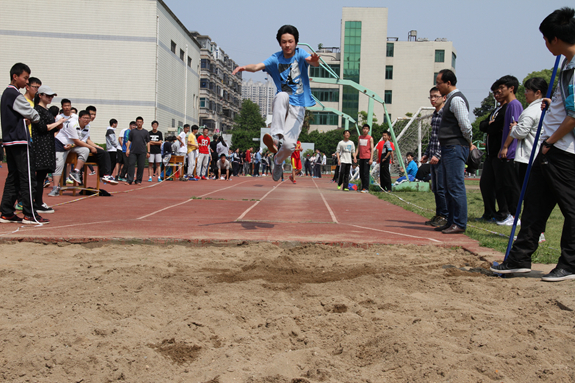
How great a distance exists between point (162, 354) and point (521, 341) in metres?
1.82

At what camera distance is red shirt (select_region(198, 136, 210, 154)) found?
18411mm

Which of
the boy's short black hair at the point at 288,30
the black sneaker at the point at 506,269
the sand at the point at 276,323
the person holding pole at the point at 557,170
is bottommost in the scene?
the sand at the point at 276,323

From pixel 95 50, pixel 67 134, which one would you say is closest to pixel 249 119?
pixel 95 50

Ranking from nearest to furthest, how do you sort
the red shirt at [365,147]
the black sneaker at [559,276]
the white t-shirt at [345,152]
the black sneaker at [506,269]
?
the black sneaker at [559,276] < the black sneaker at [506,269] < the red shirt at [365,147] < the white t-shirt at [345,152]

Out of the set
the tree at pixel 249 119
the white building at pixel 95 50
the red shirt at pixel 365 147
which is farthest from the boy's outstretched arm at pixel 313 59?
the tree at pixel 249 119

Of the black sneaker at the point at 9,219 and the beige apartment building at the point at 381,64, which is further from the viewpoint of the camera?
the beige apartment building at the point at 381,64

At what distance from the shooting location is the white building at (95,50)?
126ft

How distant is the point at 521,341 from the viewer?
2359 mm

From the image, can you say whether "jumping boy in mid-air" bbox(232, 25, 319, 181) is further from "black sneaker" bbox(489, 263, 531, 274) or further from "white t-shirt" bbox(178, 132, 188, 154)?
"white t-shirt" bbox(178, 132, 188, 154)

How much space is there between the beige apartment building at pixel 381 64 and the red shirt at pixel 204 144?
5335cm

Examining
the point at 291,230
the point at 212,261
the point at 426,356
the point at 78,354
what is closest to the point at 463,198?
the point at 291,230

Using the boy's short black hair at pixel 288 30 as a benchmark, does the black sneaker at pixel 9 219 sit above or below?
below

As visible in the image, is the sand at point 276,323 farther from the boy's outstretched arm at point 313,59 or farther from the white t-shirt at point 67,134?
the white t-shirt at point 67,134

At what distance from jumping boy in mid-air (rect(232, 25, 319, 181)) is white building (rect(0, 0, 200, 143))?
111 ft
